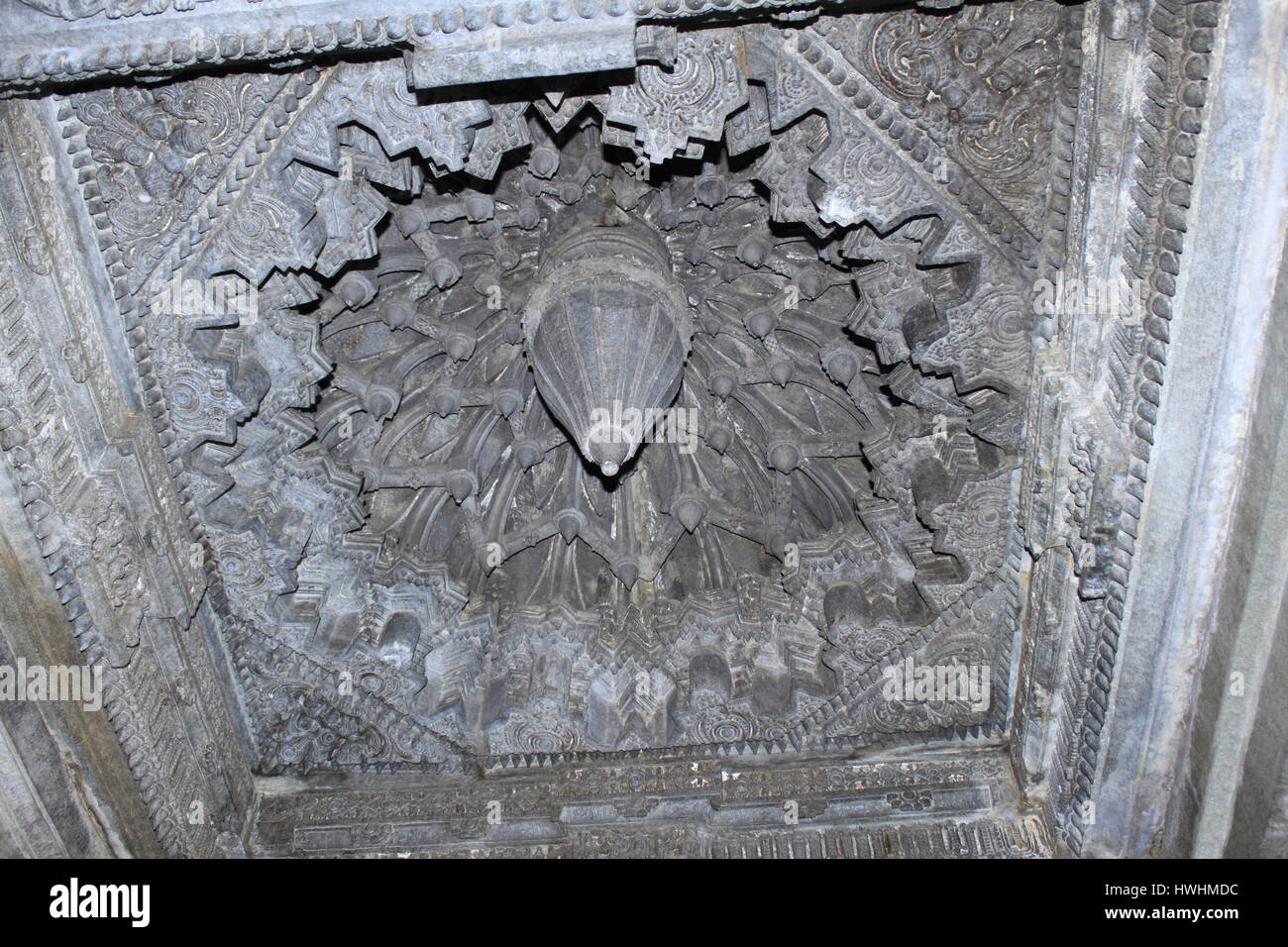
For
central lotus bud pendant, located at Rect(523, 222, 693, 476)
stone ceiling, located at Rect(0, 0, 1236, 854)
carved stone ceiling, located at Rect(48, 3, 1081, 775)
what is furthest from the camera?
central lotus bud pendant, located at Rect(523, 222, 693, 476)

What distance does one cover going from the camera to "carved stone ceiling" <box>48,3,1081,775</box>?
186 inches

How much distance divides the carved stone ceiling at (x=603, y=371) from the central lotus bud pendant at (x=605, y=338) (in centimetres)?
2

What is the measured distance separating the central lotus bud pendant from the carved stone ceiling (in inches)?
0.9

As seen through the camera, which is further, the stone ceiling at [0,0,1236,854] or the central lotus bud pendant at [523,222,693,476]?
the central lotus bud pendant at [523,222,693,476]

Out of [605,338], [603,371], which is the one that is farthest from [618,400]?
[605,338]

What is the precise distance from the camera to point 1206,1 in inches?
163

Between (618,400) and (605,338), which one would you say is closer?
(618,400)

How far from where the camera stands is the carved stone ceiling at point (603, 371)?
4723 mm

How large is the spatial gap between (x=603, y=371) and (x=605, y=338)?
23 centimetres

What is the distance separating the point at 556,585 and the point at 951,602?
2.69 metres

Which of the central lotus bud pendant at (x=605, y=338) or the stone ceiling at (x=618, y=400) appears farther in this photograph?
the central lotus bud pendant at (x=605, y=338)

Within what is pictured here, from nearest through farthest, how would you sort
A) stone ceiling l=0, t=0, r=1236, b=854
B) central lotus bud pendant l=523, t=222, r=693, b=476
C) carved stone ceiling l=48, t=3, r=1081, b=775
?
stone ceiling l=0, t=0, r=1236, b=854 → carved stone ceiling l=48, t=3, r=1081, b=775 → central lotus bud pendant l=523, t=222, r=693, b=476

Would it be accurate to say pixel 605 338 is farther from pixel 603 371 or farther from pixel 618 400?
pixel 618 400

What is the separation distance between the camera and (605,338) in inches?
236
